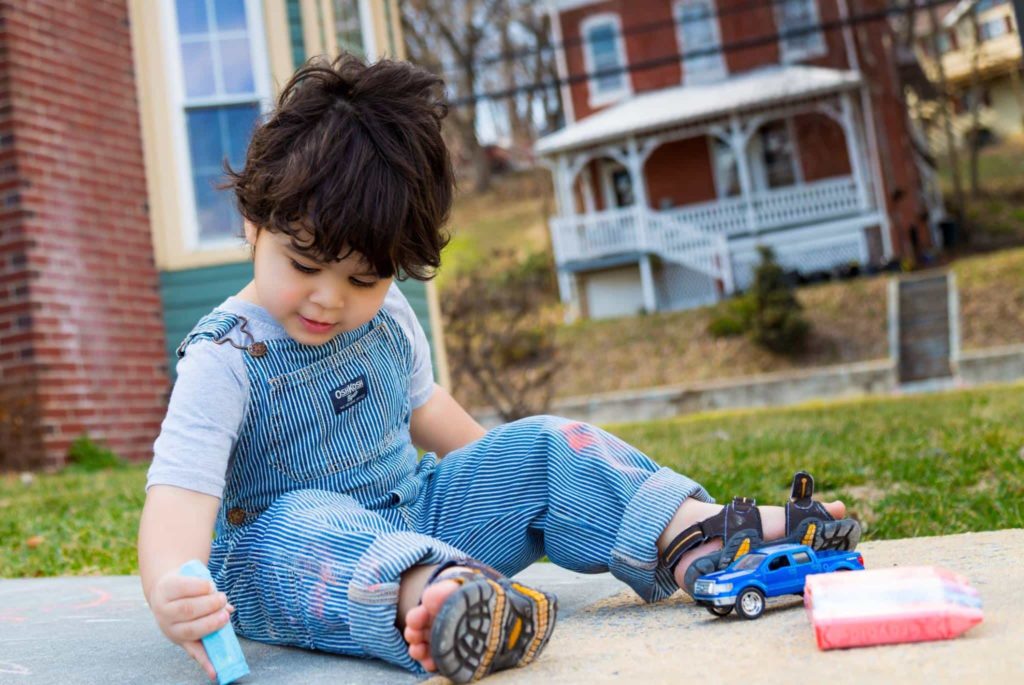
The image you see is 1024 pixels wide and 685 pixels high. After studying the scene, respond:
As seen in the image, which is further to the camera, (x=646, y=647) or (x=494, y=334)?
(x=494, y=334)

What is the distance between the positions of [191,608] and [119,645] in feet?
1.76

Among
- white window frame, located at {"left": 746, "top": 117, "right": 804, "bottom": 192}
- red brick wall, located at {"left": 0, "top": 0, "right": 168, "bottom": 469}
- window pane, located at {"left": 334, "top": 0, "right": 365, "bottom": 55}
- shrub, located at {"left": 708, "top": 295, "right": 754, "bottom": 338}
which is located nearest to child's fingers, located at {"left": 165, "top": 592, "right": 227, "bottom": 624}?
red brick wall, located at {"left": 0, "top": 0, "right": 168, "bottom": 469}

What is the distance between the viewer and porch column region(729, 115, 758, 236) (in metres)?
21.0

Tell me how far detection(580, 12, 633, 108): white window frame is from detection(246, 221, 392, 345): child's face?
22094 millimetres

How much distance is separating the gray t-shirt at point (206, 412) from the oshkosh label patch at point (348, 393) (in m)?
0.16

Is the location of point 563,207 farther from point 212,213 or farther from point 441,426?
point 441,426

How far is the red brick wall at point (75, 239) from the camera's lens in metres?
7.05

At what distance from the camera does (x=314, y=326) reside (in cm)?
214

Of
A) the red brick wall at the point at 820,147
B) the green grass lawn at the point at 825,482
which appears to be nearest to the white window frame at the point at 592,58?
the red brick wall at the point at 820,147

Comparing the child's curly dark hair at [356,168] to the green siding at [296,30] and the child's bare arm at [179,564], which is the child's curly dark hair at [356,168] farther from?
the green siding at [296,30]

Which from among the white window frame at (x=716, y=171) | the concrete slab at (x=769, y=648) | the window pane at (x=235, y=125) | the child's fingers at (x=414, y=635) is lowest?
the concrete slab at (x=769, y=648)

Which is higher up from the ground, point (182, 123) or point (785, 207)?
point (785, 207)

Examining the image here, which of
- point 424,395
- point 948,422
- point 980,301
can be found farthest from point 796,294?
point 424,395

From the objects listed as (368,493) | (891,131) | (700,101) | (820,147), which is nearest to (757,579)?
(368,493)
